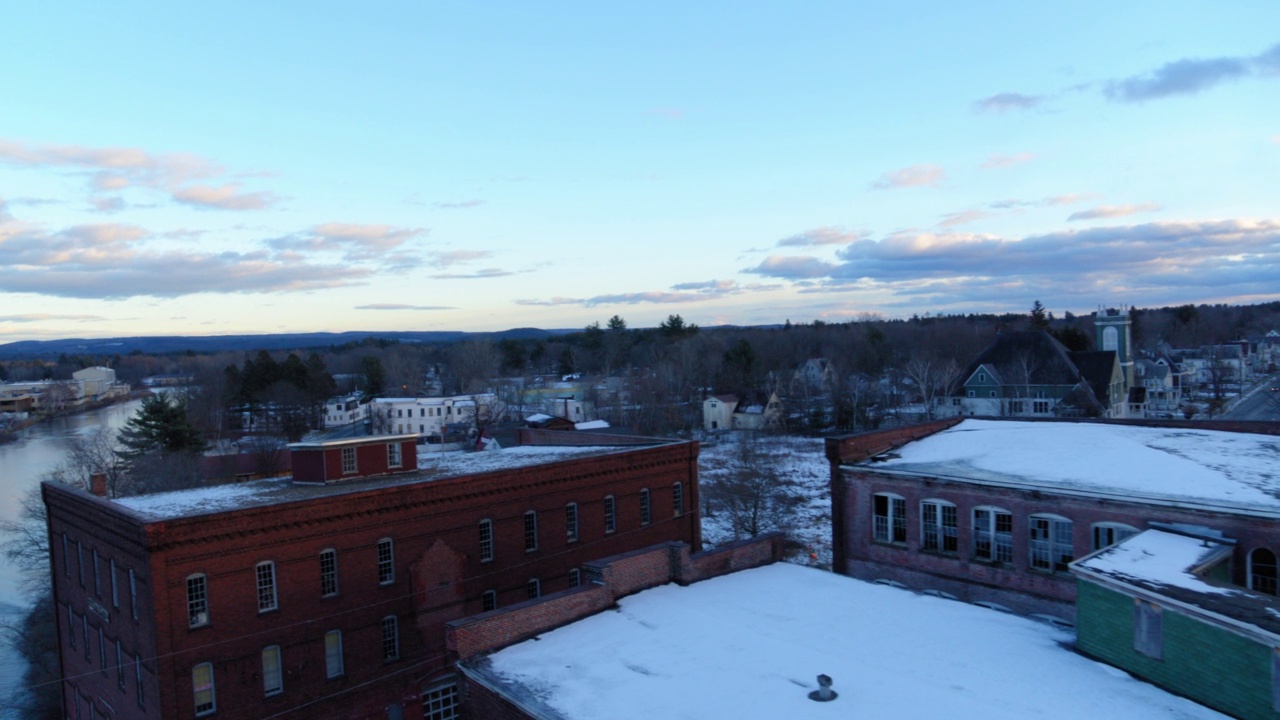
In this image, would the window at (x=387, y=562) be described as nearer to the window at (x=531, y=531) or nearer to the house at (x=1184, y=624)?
the window at (x=531, y=531)

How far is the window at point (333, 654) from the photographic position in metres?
21.9

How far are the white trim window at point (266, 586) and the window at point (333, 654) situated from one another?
1.88 m

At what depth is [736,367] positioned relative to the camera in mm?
97875

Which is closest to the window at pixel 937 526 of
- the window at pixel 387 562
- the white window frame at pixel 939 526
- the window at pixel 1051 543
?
the white window frame at pixel 939 526

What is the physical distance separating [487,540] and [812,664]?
1426cm

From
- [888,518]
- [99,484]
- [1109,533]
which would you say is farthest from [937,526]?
[99,484]

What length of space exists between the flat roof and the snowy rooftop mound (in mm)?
17347

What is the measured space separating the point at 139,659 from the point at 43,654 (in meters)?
18.2

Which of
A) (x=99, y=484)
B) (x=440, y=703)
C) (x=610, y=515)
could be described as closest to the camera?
(x=440, y=703)

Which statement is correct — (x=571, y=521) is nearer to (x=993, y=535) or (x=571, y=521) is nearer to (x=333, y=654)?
(x=333, y=654)

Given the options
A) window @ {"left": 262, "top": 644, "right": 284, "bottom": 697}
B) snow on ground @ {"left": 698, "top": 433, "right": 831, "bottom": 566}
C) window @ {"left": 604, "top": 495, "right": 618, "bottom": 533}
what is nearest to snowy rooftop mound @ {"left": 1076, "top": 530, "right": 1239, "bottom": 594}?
window @ {"left": 604, "top": 495, "right": 618, "bottom": 533}

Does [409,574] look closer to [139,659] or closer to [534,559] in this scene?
[534,559]

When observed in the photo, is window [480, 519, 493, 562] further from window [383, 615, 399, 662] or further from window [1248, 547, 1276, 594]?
window [1248, 547, 1276, 594]

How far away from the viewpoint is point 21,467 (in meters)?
69.9
